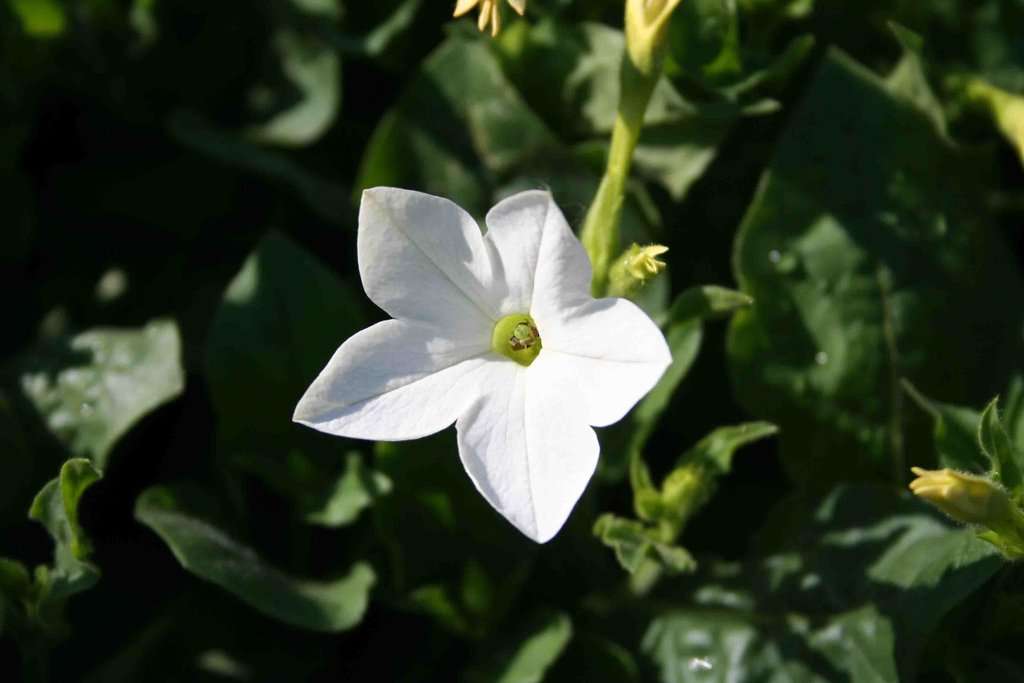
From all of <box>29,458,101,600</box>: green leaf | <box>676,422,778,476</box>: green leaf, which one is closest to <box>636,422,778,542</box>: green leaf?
<box>676,422,778,476</box>: green leaf

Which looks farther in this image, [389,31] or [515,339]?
[389,31]

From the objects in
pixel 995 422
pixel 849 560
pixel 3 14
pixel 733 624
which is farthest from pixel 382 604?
pixel 3 14

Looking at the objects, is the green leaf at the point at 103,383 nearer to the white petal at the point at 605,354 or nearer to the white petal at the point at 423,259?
the white petal at the point at 423,259

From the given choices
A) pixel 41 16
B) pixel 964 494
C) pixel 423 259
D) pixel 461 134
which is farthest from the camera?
pixel 41 16

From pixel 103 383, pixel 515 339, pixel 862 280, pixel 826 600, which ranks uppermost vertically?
pixel 515 339

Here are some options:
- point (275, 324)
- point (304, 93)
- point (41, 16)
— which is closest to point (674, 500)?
Result: point (275, 324)

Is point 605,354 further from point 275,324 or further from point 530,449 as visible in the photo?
point 275,324

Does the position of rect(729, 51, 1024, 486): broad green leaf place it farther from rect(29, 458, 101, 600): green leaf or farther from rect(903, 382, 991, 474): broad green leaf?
rect(29, 458, 101, 600): green leaf
